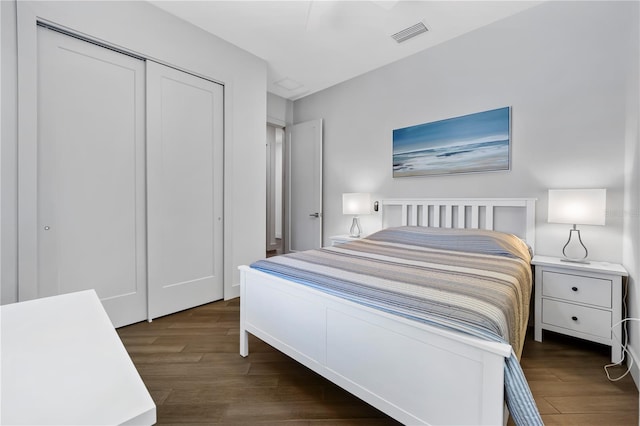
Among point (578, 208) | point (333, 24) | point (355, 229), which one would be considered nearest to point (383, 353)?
point (578, 208)

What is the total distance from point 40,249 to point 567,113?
Answer: 13.1 feet

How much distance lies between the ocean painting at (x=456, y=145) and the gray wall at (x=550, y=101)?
0.08 m

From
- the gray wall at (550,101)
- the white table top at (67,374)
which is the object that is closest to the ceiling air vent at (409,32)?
the gray wall at (550,101)

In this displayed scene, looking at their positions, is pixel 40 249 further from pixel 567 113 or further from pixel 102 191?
pixel 567 113

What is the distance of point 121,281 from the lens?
7.80 ft

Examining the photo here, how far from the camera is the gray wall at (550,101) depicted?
208cm

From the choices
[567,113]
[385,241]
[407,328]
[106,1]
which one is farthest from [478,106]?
[106,1]

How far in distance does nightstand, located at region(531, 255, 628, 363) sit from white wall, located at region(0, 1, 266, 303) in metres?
2.67

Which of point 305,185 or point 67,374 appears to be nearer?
point 67,374

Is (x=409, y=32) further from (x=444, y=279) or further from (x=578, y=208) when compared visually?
(x=444, y=279)

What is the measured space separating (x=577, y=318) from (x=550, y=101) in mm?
1666

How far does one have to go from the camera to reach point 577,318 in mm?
1991

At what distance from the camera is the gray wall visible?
2080 mm

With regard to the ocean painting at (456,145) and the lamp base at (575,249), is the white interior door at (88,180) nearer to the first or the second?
the ocean painting at (456,145)
